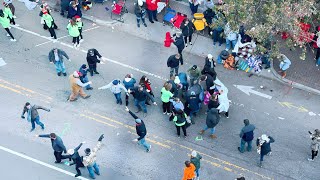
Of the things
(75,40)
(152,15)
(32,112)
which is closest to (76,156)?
(32,112)

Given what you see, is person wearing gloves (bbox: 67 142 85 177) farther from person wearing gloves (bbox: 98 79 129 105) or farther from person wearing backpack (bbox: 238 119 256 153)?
person wearing backpack (bbox: 238 119 256 153)

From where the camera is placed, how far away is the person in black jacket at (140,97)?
1867 cm

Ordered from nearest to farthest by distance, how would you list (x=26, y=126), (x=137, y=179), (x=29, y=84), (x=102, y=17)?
(x=137, y=179)
(x=26, y=126)
(x=29, y=84)
(x=102, y=17)

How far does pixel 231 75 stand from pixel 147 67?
3.32m

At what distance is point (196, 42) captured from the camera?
23031 millimetres

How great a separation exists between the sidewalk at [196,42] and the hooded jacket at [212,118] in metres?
4.53

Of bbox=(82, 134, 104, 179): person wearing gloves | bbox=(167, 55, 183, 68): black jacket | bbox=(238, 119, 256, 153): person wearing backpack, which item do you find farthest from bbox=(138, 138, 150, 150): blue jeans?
bbox=(167, 55, 183, 68): black jacket

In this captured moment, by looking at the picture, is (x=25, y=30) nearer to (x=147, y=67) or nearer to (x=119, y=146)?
(x=147, y=67)

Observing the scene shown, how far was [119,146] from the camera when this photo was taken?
60.5 feet

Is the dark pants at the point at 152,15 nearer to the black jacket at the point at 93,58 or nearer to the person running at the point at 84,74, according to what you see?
the black jacket at the point at 93,58

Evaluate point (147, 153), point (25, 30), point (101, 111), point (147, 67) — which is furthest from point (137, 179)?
point (25, 30)

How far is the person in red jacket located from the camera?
23.1m

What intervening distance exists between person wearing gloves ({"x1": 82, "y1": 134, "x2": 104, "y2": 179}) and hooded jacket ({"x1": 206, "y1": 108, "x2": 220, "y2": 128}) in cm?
357

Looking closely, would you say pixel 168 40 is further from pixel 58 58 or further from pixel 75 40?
pixel 58 58
